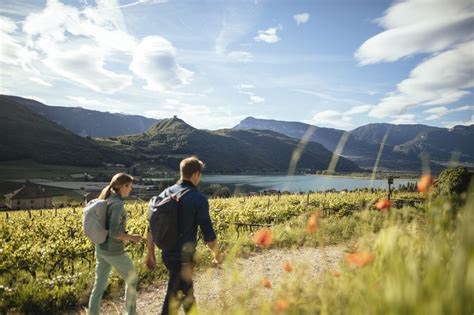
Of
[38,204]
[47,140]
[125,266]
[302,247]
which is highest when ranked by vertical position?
[47,140]

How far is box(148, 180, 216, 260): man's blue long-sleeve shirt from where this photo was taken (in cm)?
368

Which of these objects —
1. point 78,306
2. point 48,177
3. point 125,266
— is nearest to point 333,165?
point 125,266

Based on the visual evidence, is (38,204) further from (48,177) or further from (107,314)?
(107,314)

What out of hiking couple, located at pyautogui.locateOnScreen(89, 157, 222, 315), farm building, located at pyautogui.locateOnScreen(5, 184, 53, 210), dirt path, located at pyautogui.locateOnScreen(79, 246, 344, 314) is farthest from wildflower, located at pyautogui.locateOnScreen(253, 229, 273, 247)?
farm building, located at pyautogui.locateOnScreen(5, 184, 53, 210)

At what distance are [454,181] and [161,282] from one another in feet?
53.0

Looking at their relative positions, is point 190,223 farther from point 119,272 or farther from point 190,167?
point 119,272

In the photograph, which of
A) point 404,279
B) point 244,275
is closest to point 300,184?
point 244,275

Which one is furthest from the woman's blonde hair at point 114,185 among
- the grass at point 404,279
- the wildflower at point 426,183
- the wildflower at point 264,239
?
the wildflower at point 426,183

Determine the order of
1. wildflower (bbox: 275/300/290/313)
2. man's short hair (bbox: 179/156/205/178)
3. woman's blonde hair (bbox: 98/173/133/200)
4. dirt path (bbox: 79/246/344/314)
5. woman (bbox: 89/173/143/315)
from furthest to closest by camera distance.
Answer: dirt path (bbox: 79/246/344/314) < woman's blonde hair (bbox: 98/173/133/200) < woman (bbox: 89/173/143/315) < man's short hair (bbox: 179/156/205/178) < wildflower (bbox: 275/300/290/313)

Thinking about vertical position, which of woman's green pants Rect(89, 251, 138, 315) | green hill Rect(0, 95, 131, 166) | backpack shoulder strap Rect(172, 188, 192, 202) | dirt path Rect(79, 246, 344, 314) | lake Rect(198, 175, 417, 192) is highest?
green hill Rect(0, 95, 131, 166)

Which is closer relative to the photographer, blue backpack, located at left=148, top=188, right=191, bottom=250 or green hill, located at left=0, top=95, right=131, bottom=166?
blue backpack, located at left=148, top=188, right=191, bottom=250

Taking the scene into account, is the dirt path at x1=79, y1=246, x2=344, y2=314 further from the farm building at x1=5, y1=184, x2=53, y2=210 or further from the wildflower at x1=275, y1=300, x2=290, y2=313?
the farm building at x1=5, y1=184, x2=53, y2=210

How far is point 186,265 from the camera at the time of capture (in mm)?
3707

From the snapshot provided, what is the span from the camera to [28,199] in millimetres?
71688
